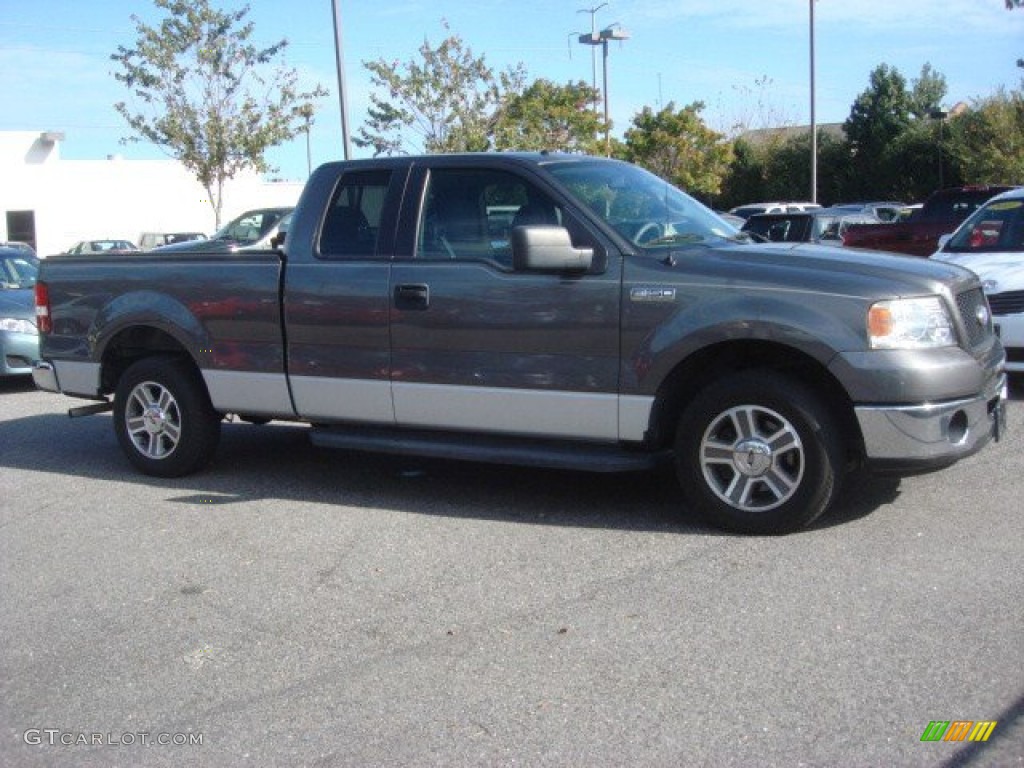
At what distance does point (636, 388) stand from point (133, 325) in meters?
3.56

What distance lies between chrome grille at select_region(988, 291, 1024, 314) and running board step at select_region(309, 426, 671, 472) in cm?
440

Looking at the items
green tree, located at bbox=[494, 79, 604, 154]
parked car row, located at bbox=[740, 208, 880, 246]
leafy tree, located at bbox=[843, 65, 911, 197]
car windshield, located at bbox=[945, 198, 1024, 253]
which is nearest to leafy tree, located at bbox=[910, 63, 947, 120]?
leafy tree, located at bbox=[843, 65, 911, 197]

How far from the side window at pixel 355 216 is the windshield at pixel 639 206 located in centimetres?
108

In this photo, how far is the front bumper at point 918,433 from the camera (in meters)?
5.54

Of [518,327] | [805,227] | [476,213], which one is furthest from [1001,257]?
[805,227]

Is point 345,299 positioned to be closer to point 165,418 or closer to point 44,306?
point 165,418

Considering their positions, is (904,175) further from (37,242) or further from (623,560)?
(623,560)

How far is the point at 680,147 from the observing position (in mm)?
37938

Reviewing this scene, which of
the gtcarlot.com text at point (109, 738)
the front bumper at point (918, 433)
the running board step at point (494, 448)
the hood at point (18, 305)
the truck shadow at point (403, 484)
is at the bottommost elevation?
the gtcarlot.com text at point (109, 738)

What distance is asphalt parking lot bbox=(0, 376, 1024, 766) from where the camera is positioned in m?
3.89

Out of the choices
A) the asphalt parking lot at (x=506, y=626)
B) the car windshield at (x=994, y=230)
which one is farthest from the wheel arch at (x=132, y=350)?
the car windshield at (x=994, y=230)

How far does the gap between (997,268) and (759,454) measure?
4.80 meters

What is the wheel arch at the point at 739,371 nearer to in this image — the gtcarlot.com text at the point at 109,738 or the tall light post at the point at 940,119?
the gtcarlot.com text at the point at 109,738

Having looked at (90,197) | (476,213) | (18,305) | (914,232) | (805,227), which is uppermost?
(90,197)
